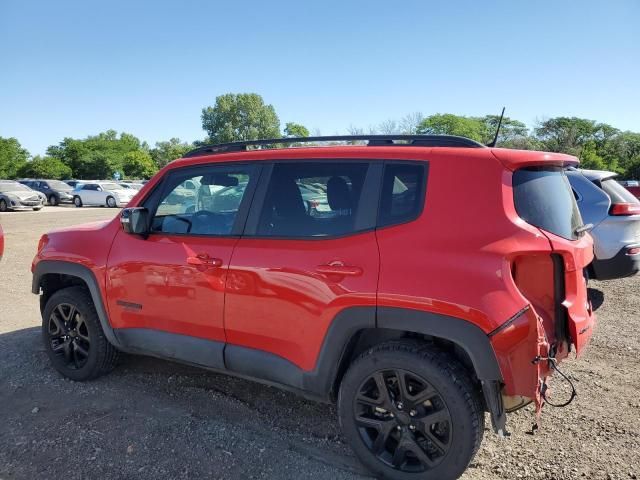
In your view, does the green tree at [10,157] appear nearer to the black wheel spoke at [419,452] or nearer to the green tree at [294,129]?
the green tree at [294,129]

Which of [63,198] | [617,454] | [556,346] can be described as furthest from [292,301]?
[63,198]

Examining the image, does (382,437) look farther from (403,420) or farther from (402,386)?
(402,386)

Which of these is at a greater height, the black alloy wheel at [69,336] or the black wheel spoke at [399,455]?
the black alloy wheel at [69,336]

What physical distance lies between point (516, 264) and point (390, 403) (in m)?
0.99

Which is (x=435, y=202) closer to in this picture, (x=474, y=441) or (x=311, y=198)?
(x=311, y=198)

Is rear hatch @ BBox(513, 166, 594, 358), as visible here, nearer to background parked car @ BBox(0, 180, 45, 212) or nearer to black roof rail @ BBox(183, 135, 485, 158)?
black roof rail @ BBox(183, 135, 485, 158)

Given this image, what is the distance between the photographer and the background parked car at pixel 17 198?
24.0 meters

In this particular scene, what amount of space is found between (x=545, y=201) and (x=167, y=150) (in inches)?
4260

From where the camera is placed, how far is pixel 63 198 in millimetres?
31141

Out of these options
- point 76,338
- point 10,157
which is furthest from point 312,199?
point 10,157

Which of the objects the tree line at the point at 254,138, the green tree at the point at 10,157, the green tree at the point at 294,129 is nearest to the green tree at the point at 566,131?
the tree line at the point at 254,138

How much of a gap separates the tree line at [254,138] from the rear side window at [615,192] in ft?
156

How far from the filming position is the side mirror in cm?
334

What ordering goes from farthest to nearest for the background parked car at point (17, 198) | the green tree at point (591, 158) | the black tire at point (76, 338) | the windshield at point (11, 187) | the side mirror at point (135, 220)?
the green tree at point (591, 158) → the windshield at point (11, 187) → the background parked car at point (17, 198) → the black tire at point (76, 338) → the side mirror at point (135, 220)
